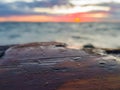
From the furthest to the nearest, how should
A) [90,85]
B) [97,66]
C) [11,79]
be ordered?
[97,66] → [11,79] → [90,85]

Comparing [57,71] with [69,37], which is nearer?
[57,71]

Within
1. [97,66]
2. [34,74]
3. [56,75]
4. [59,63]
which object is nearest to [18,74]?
[34,74]

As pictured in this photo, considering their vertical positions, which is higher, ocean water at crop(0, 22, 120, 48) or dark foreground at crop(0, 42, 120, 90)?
dark foreground at crop(0, 42, 120, 90)

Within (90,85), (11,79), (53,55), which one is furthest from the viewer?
(53,55)

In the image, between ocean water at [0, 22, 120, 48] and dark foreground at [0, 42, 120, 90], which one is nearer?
dark foreground at [0, 42, 120, 90]

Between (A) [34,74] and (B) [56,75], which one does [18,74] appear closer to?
(A) [34,74]

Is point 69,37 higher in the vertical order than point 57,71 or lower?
lower

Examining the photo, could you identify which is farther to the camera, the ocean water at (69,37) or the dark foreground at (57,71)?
the ocean water at (69,37)

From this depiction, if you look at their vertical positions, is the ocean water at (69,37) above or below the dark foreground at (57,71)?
below
